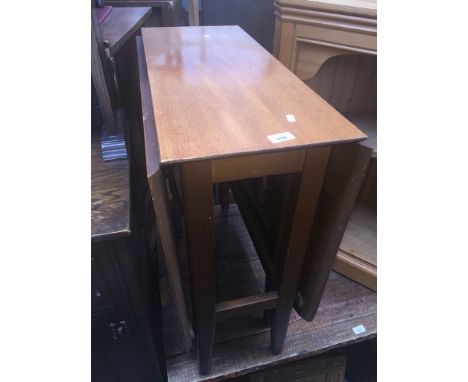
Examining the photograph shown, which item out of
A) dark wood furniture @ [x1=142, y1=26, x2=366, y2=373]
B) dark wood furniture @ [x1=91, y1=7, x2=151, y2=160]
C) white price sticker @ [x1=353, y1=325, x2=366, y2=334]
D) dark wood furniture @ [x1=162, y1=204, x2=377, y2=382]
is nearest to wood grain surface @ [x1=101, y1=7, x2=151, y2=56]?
dark wood furniture @ [x1=91, y1=7, x2=151, y2=160]

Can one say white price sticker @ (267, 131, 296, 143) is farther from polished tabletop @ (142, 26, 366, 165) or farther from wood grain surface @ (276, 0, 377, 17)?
wood grain surface @ (276, 0, 377, 17)

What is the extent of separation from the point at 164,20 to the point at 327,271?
1120 millimetres

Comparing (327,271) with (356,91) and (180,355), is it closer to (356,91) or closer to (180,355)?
(180,355)

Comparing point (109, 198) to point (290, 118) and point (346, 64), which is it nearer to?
point (290, 118)

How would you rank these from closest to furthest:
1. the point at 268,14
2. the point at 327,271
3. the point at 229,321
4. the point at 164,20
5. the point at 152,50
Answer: the point at 327,271 < the point at 152,50 < the point at 229,321 < the point at 164,20 < the point at 268,14

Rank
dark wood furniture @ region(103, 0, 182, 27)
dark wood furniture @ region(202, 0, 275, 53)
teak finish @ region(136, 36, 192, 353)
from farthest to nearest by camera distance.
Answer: dark wood furniture @ region(202, 0, 275, 53), dark wood furniture @ region(103, 0, 182, 27), teak finish @ region(136, 36, 192, 353)

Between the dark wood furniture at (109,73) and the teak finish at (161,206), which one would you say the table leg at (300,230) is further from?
the dark wood furniture at (109,73)

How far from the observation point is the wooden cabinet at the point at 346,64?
1.00 metres

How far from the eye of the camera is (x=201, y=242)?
657mm

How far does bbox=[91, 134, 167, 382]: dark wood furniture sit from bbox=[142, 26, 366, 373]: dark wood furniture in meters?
0.16

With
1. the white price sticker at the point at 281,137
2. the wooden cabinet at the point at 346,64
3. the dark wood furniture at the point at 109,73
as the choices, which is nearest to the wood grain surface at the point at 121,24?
the dark wood furniture at the point at 109,73

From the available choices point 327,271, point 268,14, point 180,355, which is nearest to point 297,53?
point 268,14

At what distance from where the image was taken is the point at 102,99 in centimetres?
86

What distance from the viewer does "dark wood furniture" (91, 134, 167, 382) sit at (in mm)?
709
